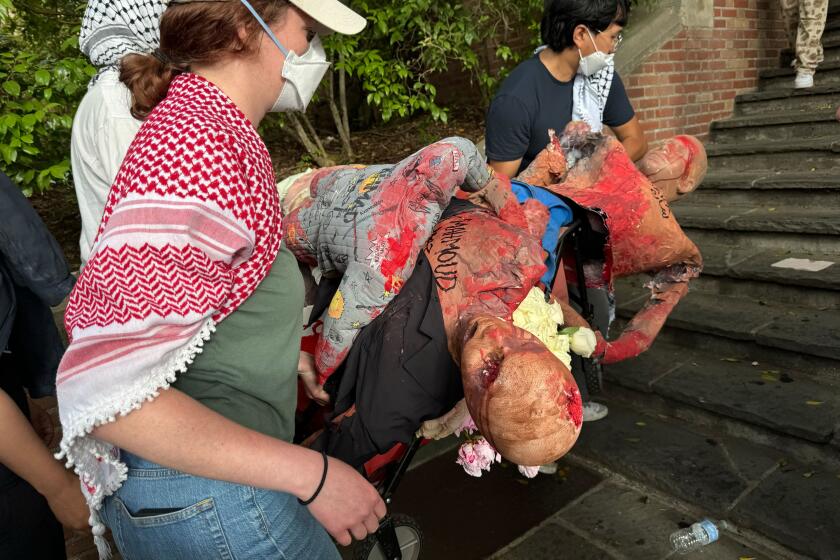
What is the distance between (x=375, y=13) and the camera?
4672mm

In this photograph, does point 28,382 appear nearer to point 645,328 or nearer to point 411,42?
point 645,328

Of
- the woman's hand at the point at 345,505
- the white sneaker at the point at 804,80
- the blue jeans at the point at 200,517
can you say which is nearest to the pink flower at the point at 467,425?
the woman's hand at the point at 345,505

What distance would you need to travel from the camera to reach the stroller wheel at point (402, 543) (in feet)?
7.32

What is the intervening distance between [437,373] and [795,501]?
2163mm

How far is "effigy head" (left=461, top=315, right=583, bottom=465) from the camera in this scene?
1.27 m

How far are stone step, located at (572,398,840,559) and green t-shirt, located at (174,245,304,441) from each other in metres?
2.42

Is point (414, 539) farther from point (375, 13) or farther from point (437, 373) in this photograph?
point (375, 13)

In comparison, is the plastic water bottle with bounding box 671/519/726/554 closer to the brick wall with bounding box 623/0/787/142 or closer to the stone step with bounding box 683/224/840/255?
the stone step with bounding box 683/224/840/255

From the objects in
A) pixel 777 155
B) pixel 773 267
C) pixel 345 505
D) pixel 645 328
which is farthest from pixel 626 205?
pixel 777 155

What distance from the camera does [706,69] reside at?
231 inches

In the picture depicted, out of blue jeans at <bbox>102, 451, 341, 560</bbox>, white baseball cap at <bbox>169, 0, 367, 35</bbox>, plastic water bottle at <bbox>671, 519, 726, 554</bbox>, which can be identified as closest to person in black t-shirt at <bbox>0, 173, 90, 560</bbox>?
blue jeans at <bbox>102, 451, 341, 560</bbox>

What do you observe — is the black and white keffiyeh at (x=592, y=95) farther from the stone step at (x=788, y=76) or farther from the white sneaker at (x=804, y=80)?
the stone step at (x=788, y=76)

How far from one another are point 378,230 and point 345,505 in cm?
68

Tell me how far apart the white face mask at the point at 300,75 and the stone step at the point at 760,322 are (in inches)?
126
